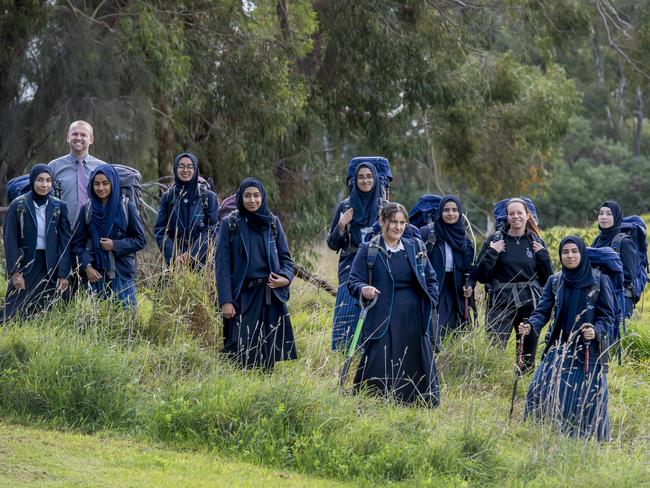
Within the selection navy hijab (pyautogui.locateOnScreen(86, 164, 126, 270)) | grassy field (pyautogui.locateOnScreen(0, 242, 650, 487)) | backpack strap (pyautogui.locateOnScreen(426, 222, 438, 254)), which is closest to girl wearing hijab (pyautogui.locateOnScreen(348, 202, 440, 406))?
grassy field (pyautogui.locateOnScreen(0, 242, 650, 487))

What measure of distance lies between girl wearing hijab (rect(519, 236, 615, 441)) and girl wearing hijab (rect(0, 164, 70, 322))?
4.09 m

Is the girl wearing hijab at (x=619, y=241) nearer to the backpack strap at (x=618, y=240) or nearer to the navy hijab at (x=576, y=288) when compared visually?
the backpack strap at (x=618, y=240)

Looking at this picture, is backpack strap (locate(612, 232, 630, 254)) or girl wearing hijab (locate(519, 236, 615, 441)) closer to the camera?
girl wearing hijab (locate(519, 236, 615, 441))

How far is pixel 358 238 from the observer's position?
1156cm

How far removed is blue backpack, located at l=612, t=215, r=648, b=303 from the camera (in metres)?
13.8

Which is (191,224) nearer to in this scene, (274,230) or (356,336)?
(274,230)

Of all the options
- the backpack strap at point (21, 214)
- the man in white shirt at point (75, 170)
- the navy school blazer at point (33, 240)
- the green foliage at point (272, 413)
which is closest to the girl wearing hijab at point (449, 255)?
the green foliage at point (272, 413)

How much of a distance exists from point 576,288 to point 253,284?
8.56 feet

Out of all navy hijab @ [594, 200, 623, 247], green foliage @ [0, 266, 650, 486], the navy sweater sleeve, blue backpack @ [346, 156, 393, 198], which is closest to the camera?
green foliage @ [0, 266, 650, 486]

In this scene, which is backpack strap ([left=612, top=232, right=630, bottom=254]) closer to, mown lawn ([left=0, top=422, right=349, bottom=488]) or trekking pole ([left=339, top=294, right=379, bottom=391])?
trekking pole ([left=339, top=294, right=379, bottom=391])

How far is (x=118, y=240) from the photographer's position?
34.2 feet

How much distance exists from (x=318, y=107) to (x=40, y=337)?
13.4 metres

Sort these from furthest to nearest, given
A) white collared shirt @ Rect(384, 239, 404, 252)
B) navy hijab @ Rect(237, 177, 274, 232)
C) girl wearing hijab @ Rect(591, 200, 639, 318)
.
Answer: girl wearing hijab @ Rect(591, 200, 639, 318)
navy hijab @ Rect(237, 177, 274, 232)
white collared shirt @ Rect(384, 239, 404, 252)

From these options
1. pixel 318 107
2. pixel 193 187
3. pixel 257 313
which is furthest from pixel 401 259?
pixel 318 107
